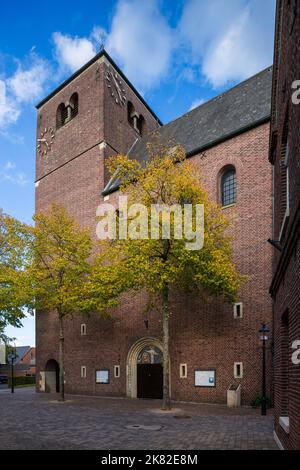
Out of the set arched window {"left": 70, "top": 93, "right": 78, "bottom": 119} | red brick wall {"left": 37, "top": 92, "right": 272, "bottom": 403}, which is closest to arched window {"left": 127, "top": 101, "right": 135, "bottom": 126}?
arched window {"left": 70, "top": 93, "right": 78, "bottom": 119}

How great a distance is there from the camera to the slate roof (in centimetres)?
2061

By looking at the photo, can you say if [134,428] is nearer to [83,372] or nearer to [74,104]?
[83,372]

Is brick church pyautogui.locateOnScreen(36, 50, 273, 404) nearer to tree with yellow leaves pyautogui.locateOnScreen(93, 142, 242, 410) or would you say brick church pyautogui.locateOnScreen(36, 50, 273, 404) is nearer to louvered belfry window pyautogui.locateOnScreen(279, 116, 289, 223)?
tree with yellow leaves pyautogui.locateOnScreen(93, 142, 242, 410)

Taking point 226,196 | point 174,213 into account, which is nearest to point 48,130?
point 226,196

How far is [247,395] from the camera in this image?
1697 centimetres

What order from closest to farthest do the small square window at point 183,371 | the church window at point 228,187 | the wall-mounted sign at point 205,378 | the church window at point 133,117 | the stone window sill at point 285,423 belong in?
the stone window sill at point 285,423
the wall-mounted sign at point 205,378
the small square window at point 183,371
the church window at point 228,187
the church window at point 133,117

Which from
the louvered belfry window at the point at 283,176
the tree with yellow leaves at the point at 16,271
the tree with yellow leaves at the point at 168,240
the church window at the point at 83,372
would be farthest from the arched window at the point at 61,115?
the louvered belfry window at the point at 283,176

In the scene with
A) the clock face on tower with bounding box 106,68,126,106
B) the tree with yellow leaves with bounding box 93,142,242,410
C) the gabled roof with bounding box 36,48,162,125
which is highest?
the gabled roof with bounding box 36,48,162,125

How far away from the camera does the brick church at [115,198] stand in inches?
707

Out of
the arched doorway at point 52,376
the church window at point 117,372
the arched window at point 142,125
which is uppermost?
the arched window at point 142,125

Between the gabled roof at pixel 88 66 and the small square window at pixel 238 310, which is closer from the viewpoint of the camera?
the small square window at pixel 238 310

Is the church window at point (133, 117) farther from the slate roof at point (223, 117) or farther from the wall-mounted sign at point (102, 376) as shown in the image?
the wall-mounted sign at point (102, 376)

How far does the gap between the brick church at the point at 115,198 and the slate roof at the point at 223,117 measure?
0.09m

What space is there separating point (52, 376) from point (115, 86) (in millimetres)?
21882
